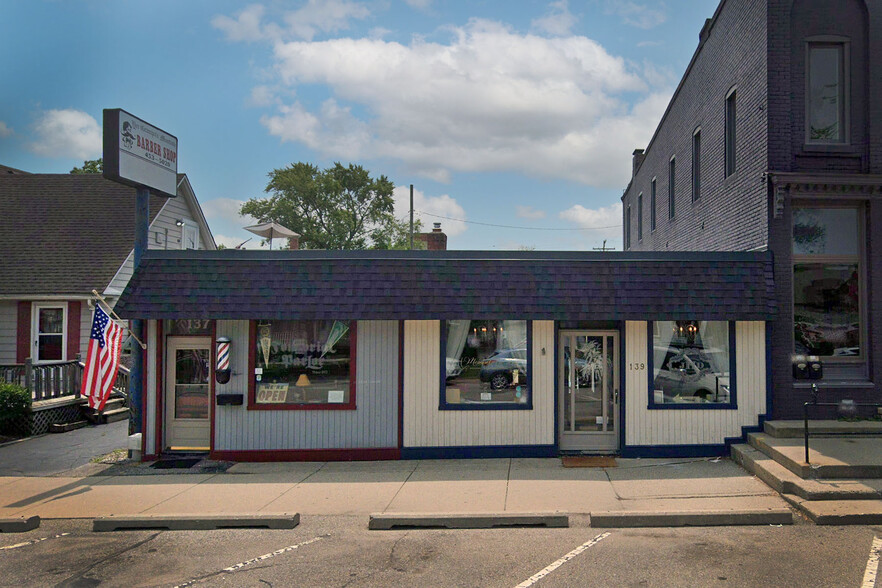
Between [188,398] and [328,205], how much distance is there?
40208mm

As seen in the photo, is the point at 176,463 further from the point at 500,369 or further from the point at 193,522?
the point at 500,369

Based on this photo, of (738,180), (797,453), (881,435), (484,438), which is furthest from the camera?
(738,180)

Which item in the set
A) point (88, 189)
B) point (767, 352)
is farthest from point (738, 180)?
point (88, 189)

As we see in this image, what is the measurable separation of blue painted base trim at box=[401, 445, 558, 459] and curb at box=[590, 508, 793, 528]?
3.45m

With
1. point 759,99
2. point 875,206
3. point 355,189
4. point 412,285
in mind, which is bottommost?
point 412,285

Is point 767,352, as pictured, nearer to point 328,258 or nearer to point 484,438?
point 484,438

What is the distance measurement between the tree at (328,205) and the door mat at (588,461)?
132 ft

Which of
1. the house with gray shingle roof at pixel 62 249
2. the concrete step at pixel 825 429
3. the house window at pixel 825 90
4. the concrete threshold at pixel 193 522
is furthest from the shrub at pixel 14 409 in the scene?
the house window at pixel 825 90

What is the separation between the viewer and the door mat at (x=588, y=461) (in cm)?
1106

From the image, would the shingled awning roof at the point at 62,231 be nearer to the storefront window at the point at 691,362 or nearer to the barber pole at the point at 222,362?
the barber pole at the point at 222,362

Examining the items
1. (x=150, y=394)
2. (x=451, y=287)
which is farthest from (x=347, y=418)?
(x=150, y=394)

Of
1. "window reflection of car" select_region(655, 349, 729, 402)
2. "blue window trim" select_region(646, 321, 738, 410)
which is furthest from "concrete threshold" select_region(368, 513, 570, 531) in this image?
"window reflection of car" select_region(655, 349, 729, 402)

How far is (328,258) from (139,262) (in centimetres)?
352

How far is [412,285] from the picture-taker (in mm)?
11484
